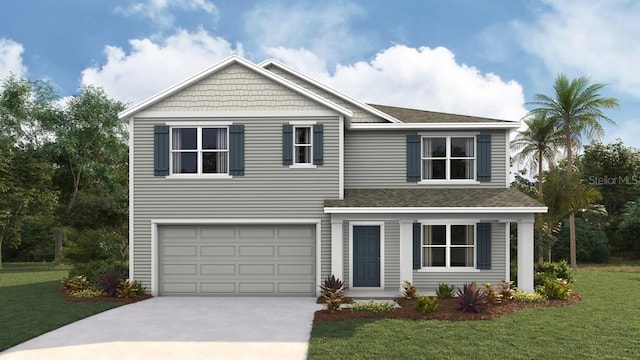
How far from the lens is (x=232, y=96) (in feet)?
50.5

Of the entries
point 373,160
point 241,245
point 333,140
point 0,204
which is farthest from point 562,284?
point 0,204

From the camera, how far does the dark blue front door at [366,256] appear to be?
15.7 metres

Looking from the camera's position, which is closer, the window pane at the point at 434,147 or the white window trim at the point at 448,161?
the white window trim at the point at 448,161

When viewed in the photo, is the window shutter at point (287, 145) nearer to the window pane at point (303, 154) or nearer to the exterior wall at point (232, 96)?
the window pane at point (303, 154)

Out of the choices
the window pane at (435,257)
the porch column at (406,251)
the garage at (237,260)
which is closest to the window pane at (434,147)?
the porch column at (406,251)

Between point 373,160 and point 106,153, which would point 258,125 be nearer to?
point 373,160

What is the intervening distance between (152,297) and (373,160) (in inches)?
343

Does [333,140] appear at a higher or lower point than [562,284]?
higher

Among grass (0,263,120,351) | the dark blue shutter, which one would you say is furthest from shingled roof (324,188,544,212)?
grass (0,263,120,351)

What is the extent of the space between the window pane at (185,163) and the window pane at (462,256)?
9.13 metres

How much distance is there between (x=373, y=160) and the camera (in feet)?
54.8

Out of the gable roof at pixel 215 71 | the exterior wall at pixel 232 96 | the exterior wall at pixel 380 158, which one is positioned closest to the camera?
the gable roof at pixel 215 71

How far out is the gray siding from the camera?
1569 cm

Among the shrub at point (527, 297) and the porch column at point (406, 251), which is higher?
the porch column at point (406, 251)
